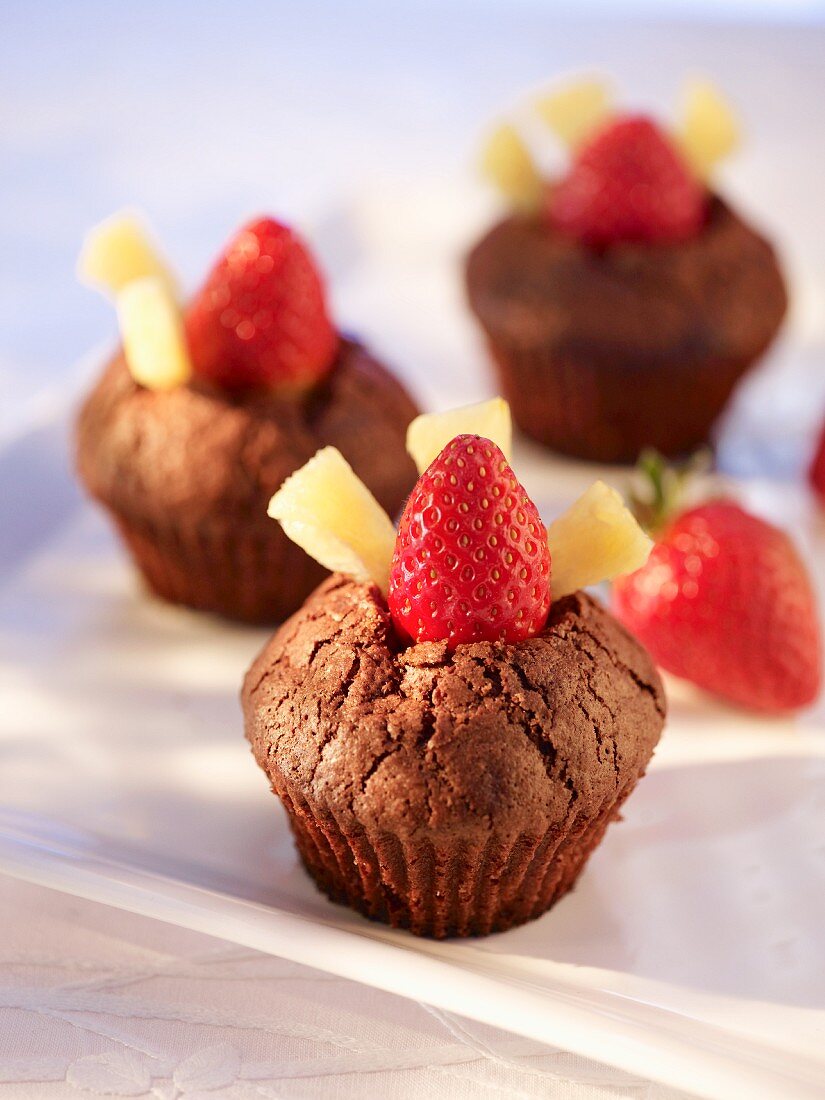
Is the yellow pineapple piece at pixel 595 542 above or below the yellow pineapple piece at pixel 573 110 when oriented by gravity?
below

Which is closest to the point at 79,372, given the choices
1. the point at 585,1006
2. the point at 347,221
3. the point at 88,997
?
the point at 347,221

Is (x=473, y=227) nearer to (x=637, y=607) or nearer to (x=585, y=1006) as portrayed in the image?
(x=637, y=607)

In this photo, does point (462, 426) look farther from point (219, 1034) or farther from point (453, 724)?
point (219, 1034)

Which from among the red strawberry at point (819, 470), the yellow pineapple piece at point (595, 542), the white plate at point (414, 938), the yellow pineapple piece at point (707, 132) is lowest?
the red strawberry at point (819, 470)

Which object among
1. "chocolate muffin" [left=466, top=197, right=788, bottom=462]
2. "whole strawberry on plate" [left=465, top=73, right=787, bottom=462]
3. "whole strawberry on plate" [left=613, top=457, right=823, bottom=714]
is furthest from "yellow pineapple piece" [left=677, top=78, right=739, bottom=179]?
"whole strawberry on plate" [left=613, top=457, right=823, bottom=714]

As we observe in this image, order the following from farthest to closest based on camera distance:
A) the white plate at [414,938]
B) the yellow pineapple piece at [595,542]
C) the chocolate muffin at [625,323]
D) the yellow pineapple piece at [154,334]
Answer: the chocolate muffin at [625,323], the yellow pineapple piece at [154,334], the yellow pineapple piece at [595,542], the white plate at [414,938]

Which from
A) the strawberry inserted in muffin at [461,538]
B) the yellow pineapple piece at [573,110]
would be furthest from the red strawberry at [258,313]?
the yellow pineapple piece at [573,110]

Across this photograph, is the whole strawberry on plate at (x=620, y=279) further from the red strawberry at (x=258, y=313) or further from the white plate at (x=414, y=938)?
the white plate at (x=414, y=938)
